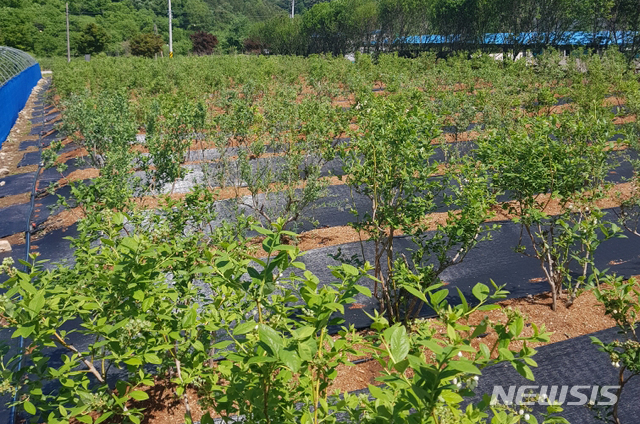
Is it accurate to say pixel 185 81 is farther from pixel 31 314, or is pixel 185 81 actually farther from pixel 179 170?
pixel 31 314

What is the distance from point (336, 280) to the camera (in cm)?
705

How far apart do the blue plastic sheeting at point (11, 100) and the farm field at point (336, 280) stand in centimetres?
510

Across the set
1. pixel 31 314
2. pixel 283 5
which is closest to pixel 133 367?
pixel 31 314

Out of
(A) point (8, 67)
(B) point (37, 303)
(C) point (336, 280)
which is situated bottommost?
(C) point (336, 280)

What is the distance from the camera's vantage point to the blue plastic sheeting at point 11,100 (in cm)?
1764

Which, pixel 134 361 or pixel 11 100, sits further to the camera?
pixel 11 100

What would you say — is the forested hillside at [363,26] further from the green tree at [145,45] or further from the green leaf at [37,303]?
the green leaf at [37,303]

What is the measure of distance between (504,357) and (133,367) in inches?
77.0

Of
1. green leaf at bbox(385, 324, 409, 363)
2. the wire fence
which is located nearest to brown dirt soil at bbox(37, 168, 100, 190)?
the wire fence

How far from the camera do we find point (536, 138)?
5375 mm

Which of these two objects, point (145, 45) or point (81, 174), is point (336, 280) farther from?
point (145, 45)

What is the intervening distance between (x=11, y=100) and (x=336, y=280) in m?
19.6

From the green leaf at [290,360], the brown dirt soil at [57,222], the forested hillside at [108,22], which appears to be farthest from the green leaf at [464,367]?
the forested hillside at [108,22]

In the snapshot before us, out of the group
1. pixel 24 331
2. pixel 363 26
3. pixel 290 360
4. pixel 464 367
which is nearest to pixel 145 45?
pixel 363 26
